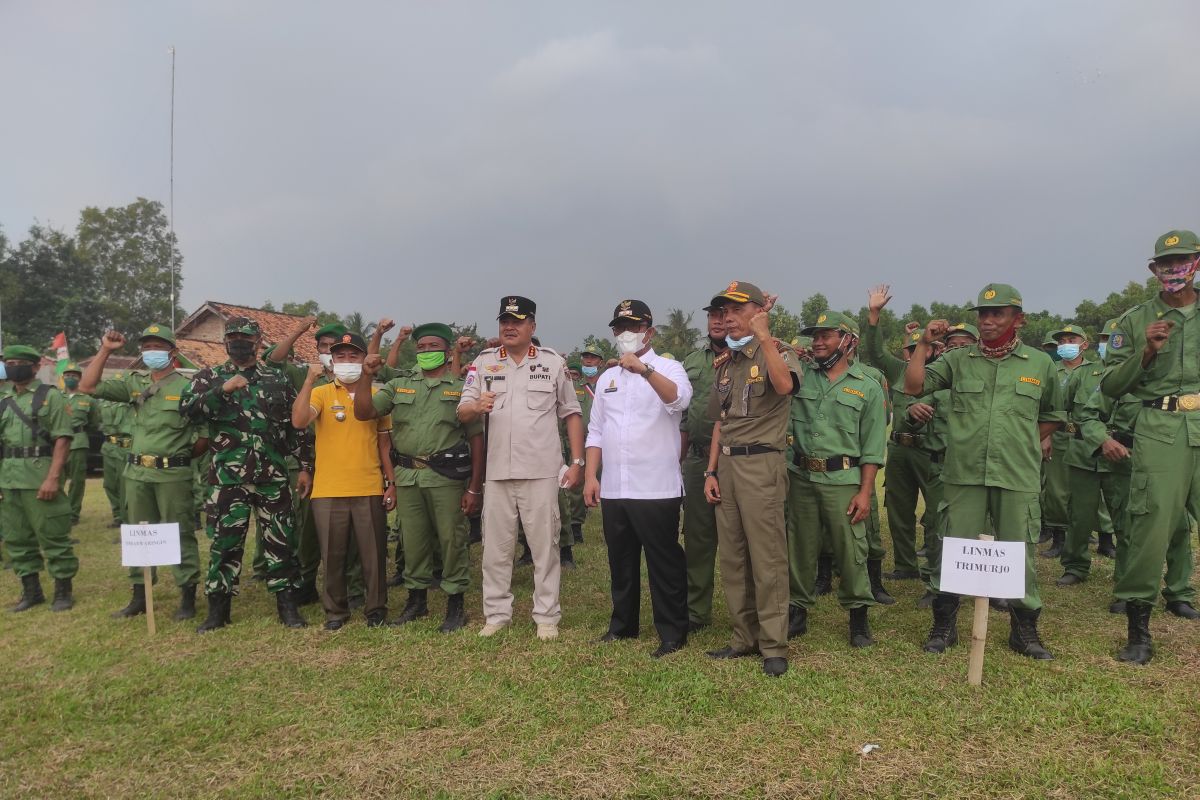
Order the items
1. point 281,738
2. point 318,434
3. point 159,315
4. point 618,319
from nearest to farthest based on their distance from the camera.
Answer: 1. point 281,738
2. point 618,319
3. point 318,434
4. point 159,315

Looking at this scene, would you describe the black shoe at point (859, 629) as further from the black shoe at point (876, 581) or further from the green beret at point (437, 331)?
the green beret at point (437, 331)

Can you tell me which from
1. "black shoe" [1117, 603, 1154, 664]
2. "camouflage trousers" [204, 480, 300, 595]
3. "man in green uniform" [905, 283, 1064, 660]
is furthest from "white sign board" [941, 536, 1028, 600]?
"camouflage trousers" [204, 480, 300, 595]

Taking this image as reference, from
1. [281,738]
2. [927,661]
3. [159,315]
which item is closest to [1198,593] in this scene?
[927,661]

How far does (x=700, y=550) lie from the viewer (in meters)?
5.15

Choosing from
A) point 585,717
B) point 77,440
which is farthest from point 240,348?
point 77,440

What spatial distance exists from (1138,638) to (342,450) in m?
5.57

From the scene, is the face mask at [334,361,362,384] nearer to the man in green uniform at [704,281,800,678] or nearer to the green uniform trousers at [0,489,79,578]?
the man in green uniform at [704,281,800,678]

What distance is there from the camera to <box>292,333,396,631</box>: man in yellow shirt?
17.9 feet

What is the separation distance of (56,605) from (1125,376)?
8.62 meters

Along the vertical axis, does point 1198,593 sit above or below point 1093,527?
below

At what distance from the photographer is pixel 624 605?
16.2 ft

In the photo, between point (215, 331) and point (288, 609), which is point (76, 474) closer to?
point (288, 609)

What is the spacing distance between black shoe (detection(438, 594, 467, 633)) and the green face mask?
1.78 metres

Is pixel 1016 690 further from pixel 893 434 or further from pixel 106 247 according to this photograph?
pixel 106 247
